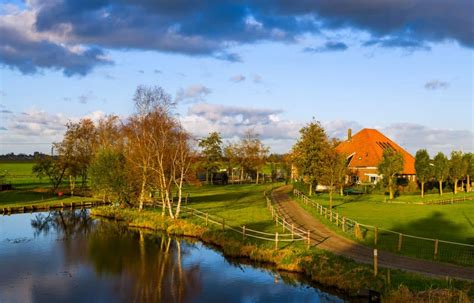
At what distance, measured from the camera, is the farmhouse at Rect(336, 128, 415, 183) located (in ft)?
278

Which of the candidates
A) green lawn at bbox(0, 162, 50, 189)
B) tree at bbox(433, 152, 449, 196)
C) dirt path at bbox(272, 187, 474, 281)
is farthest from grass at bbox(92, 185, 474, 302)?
green lawn at bbox(0, 162, 50, 189)

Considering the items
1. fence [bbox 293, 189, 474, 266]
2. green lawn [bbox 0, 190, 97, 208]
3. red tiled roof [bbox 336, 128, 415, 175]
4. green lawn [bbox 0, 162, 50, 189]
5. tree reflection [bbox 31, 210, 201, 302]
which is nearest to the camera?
tree reflection [bbox 31, 210, 201, 302]

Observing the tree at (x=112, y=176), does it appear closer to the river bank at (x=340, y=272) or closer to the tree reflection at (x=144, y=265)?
the tree reflection at (x=144, y=265)

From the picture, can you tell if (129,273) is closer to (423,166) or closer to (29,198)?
(29,198)

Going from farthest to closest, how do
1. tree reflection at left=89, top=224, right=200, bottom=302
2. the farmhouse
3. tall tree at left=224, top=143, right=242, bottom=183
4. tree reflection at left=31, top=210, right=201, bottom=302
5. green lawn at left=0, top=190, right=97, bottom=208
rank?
tall tree at left=224, top=143, right=242, bottom=183
the farmhouse
green lawn at left=0, top=190, right=97, bottom=208
tree reflection at left=31, top=210, right=201, bottom=302
tree reflection at left=89, top=224, right=200, bottom=302

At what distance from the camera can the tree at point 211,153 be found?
10125 centimetres

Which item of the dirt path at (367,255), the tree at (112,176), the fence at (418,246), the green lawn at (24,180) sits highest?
the tree at (112,176)

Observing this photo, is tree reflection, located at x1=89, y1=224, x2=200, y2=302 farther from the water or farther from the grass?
the grass

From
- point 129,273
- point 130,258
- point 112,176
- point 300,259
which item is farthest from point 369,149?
point 129,273

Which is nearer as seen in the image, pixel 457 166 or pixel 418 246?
pixel 418 246

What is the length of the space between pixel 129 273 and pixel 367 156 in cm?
6784

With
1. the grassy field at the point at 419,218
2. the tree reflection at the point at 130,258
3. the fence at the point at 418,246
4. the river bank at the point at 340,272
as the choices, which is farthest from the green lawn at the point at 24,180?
the fence at the point at 418,246

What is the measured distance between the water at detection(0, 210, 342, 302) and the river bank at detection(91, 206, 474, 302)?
0.92 m

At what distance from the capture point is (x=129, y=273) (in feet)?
93.4
